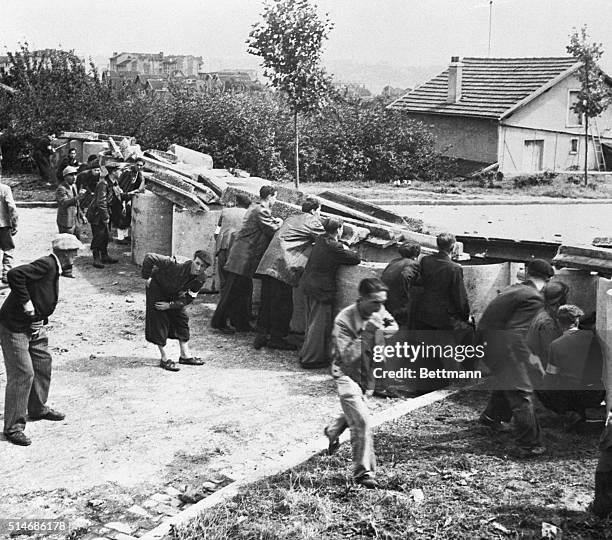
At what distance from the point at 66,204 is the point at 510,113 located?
783 inches

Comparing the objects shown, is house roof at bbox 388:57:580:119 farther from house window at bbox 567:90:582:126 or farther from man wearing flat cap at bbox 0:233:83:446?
man wearing flat cap at bbox 0:233:83:446

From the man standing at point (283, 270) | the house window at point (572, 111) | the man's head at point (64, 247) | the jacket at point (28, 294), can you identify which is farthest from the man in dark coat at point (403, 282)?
the house window at point (572, 111)

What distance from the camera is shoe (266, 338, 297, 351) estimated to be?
37.0 feet

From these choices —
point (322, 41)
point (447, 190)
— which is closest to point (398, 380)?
point (322, 41)

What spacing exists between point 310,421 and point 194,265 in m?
2.36

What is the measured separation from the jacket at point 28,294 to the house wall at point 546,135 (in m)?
25.0

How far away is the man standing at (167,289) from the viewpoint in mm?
10289

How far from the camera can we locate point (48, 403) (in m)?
9.27

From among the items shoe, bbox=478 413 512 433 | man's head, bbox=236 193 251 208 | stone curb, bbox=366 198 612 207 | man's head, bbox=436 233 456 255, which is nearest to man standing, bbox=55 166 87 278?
man's head, bbox=236 193 251 208

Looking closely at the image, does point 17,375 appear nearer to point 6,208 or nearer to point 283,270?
point 283,270

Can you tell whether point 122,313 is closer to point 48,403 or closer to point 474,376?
point 48,403

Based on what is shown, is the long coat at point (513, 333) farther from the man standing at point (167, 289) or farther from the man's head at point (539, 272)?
the man standing at point (167, 289)

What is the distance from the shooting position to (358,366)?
285 inches

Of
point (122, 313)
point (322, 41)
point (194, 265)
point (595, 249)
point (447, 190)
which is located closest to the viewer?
point (595, 249)
